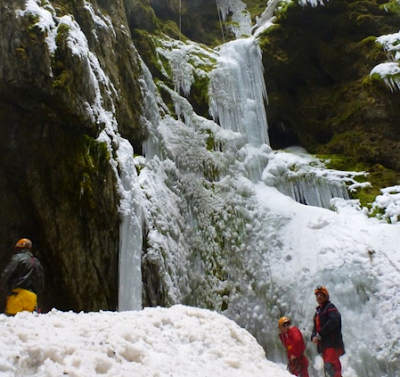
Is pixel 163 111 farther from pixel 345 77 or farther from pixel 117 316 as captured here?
pixel 117 316

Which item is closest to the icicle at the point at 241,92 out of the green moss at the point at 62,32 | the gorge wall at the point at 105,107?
the gorge wall at the point at 105,107

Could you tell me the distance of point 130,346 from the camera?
123 inches

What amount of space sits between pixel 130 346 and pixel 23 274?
2591 millimetres

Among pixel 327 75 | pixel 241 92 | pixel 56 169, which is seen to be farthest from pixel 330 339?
pixel 327 75

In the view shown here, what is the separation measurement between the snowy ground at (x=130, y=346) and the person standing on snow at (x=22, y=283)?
1565mm

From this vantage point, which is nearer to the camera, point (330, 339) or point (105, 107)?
point (330, 339)

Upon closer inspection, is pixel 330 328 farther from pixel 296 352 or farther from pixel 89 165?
pixel 89 165

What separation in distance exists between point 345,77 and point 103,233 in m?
11.1

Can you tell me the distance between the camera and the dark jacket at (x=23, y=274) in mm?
4984

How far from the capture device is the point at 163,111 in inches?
477

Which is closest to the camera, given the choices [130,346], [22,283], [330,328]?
[130,346]

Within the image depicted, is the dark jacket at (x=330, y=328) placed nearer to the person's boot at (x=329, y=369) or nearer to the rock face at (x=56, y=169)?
the person's boot at (x=329, y=369)

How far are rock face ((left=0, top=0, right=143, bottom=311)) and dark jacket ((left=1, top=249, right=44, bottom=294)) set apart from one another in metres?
2.11

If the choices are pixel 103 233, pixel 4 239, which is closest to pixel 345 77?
pixel 103 233
